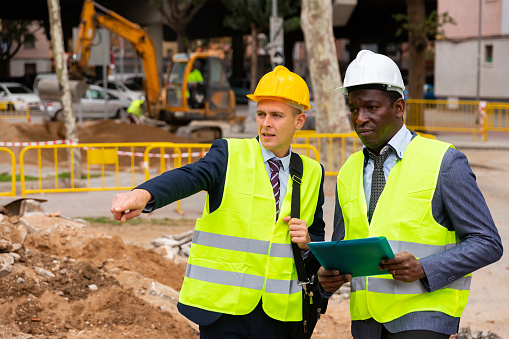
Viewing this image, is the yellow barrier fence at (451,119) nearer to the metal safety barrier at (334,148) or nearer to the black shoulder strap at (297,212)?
the metal safety barrier at (334,148)

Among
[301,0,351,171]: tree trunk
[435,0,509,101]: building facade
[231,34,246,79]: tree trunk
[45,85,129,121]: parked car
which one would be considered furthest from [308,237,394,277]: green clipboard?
[231,34,246,79]: tree trunk

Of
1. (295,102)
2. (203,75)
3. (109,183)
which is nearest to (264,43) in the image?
(203,75)

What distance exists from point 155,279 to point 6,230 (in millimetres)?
1515

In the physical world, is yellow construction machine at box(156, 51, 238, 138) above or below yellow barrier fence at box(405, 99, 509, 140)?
above

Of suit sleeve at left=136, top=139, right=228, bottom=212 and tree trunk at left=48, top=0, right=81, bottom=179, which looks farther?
tree trunk at left=48, top=0, right=81, bottom=179

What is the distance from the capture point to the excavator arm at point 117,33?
19391 millimetres

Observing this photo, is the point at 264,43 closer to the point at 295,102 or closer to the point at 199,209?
the point at 199,209

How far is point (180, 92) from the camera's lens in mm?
21422

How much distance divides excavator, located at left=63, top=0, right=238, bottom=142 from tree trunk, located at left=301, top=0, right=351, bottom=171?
677 centimetres

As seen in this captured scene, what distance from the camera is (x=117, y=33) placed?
20828mm

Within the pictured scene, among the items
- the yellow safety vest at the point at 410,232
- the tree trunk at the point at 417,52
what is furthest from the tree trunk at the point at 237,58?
the yellow safety vest at the point at 410,232

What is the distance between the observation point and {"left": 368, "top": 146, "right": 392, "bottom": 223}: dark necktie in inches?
119

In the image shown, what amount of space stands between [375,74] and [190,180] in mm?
907

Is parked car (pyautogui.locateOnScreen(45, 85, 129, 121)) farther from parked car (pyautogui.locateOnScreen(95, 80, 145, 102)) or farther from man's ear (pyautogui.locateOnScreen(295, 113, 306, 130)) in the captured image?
man's ear (pyautogui.locateOnScreen(295, 113, 306, 130))
